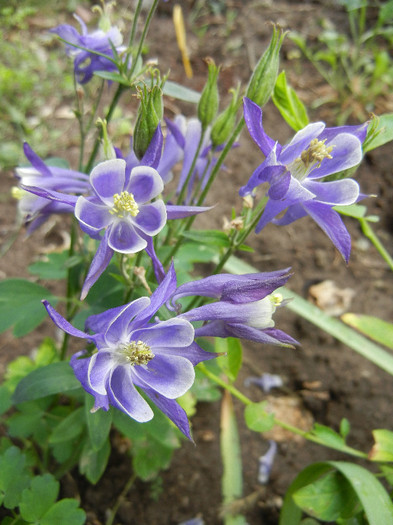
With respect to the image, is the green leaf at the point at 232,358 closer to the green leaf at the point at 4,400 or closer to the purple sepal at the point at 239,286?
the purple sepal at the point at 239,286

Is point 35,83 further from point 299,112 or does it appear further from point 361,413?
point 361,413

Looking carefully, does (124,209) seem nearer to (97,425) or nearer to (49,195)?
(49,195)

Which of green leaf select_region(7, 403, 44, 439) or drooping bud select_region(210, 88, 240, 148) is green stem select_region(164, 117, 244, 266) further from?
green leaf select_region(7, 403, 44, 439)

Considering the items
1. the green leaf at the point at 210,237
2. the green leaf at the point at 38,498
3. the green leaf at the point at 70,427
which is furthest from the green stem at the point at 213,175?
the green leaf at the point at 38,498

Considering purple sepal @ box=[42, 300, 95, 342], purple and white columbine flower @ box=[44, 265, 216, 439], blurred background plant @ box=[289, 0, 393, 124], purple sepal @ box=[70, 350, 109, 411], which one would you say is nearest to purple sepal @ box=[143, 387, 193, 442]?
purple and white columbine flower @ box=[44, 265, 216, 439]

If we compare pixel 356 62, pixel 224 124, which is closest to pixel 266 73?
pixel 224 124

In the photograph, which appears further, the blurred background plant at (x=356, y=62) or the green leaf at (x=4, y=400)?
the blurred background plant at (x=356, y=62)
